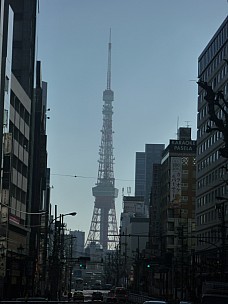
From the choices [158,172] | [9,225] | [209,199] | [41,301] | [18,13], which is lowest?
[41,301]

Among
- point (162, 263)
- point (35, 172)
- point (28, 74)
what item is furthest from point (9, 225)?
point (162, 263)

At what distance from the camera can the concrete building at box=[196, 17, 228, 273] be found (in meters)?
105

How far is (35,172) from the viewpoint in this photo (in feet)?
358

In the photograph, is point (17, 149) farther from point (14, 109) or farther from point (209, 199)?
point (209, 199)

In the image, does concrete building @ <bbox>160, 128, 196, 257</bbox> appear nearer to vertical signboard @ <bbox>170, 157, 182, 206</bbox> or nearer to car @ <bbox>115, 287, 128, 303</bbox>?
vertical signboard @ <bbox>170, 157, 182, 206</bbox>

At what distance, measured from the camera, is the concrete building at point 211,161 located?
4134 inches

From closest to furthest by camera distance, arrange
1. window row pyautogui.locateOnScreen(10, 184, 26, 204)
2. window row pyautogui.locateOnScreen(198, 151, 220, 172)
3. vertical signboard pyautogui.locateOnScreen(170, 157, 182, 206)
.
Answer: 1. window row pyautogui.locateOnScreen(10, 184, 26, 204)
2. window row pyautogui.locateOnScreen(198, 151, 220, 172)
3. vertical signboard pyautogui.locateOnScreen(170, 157, 182, 206)

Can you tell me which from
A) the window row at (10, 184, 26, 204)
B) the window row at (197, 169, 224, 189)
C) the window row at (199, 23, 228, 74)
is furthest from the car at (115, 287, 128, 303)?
the window row at (199, 23, 228, 74)

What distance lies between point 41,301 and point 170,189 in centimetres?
12410

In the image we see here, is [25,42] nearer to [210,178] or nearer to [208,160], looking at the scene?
[208,160]

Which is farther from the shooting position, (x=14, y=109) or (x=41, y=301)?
(x=14, y=109)

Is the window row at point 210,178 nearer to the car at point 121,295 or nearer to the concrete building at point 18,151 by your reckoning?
the car at point 121,295

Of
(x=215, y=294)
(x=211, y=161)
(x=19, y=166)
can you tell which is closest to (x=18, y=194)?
(x=19, y=166)

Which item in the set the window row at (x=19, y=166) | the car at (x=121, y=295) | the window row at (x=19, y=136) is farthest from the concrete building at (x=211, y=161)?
the window row at (x=19, y=136)
